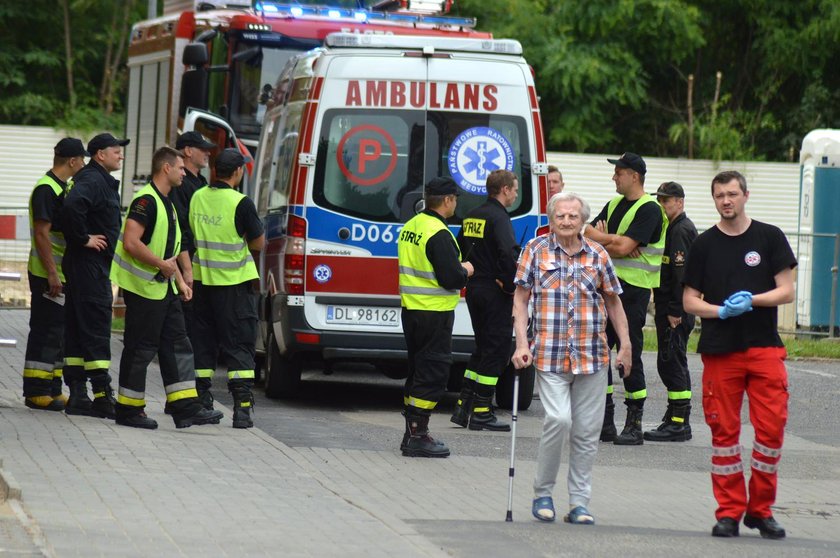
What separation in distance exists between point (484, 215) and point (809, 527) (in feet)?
13.1

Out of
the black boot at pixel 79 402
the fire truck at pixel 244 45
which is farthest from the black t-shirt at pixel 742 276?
the fire truck at pixel 244 45

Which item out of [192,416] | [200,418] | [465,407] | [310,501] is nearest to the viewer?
[310,501]

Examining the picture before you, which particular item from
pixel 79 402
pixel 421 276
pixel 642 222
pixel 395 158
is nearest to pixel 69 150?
pixel 79 402

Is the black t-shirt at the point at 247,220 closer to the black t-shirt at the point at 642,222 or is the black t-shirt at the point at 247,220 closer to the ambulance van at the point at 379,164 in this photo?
the ambulance van at the point at 379,164

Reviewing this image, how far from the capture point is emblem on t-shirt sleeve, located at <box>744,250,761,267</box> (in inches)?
308

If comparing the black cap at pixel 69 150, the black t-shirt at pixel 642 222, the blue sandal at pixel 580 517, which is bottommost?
the blue sandal at pixel 580 517

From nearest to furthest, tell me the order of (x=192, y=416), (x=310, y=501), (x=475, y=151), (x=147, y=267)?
1. (x=310, y=501)
2. (x=147, y=267)
3. (x=192, y=416)
4. (x=475, y=151)

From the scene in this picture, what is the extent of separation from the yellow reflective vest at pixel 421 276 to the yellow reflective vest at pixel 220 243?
1.22 meters

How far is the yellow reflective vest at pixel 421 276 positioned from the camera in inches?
401

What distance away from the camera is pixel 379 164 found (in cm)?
1224

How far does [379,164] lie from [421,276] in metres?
2.24

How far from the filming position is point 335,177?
1221 centimetres

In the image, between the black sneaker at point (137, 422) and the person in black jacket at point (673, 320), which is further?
the person in black jacket at point (673, 320)

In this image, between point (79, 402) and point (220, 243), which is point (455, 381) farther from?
point (79, 402)
